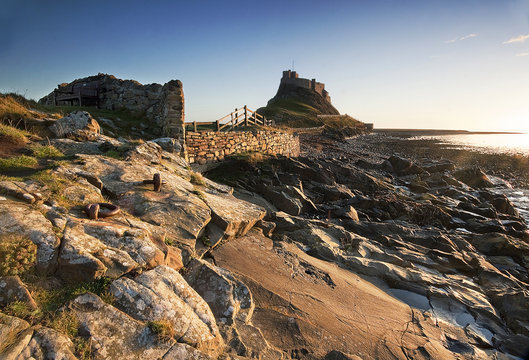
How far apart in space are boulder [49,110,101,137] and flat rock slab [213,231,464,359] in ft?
25.1

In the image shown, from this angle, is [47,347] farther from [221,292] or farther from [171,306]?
[221,292]

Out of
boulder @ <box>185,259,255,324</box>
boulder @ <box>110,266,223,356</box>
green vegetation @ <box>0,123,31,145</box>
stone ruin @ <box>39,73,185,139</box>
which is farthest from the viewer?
stone ruin @ <box>39,73,185,139</box>

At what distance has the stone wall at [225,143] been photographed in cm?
1508

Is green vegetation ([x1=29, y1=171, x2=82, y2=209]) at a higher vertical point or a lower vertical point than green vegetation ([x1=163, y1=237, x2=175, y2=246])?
higher

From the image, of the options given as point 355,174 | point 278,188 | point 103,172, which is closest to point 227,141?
point 278,188

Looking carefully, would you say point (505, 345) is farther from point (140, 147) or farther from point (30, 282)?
point (140, 147)

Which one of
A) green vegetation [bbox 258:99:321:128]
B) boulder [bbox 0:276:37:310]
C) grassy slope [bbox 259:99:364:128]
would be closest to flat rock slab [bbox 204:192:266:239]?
boulder [bbox 0:276:37:310]

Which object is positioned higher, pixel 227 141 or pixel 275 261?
pixel 227 141

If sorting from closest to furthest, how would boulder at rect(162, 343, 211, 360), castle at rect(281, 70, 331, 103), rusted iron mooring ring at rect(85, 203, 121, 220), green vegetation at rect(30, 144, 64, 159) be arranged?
boulder at rect(162, 343, 211, 360), rusted iron mooring ring at rect(85, 203, 121, 220), green vegetation at rect(30, 144, 64, 159), castle at rect(281, 70, 331, 103)

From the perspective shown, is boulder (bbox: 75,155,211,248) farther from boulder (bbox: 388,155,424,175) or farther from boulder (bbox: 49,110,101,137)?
boulder (bbox: 388,155,424,175)

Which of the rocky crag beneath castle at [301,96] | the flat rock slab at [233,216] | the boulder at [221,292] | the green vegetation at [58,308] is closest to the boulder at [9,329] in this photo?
the green vegetation at [58,308]

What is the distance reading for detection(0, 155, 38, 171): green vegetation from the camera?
232 inches

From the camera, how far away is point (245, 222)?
24.4ft

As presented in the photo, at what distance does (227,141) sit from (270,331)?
13.6 metres
